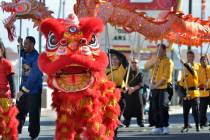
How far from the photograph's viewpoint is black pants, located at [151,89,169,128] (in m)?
17.2

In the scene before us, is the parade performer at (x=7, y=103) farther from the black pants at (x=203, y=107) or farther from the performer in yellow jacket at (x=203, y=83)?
the black pants at (x=203, y=107)

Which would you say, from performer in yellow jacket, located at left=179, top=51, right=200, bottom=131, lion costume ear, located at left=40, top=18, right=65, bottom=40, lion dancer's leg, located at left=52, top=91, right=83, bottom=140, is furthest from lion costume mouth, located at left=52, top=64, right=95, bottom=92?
performer in yellow jacket, located at left=179, top=51, right=200, bottom=131

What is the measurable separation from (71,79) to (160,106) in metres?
7.06

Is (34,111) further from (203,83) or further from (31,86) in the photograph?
(203,83)

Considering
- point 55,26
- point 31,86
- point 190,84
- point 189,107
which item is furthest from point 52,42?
point 189,107

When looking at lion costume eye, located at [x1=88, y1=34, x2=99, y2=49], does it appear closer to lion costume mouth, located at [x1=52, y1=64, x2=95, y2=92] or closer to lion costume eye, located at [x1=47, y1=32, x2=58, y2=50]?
lion costume mouth, located at [x1=52, y1=64, x2=95, y2=92]

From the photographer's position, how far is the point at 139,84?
19.3 m

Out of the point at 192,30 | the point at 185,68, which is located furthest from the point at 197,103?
the point at 192,30

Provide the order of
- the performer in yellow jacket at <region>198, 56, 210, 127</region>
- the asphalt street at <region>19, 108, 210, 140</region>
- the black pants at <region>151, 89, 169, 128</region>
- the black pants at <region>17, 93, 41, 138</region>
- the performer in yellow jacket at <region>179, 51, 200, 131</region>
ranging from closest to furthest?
the black pants at <region>17, 93, 41, 138</region>
the asphalt street at <region>19, 108, 210, 140</region>
the black pants at <region>151, 89, 169, 128</region>
the performer in yellow jacket at <region>179, 51, 200, 131</region>
the performer in yellow jacket at <region>198, 56, 210, 127</region>

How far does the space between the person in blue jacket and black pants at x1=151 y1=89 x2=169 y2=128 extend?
3.87m

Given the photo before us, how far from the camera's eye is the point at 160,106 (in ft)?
57.1

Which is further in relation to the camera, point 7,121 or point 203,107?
point 203,107

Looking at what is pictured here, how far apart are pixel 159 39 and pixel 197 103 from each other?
123 inches

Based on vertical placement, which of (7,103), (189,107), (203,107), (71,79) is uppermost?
(71,79)
